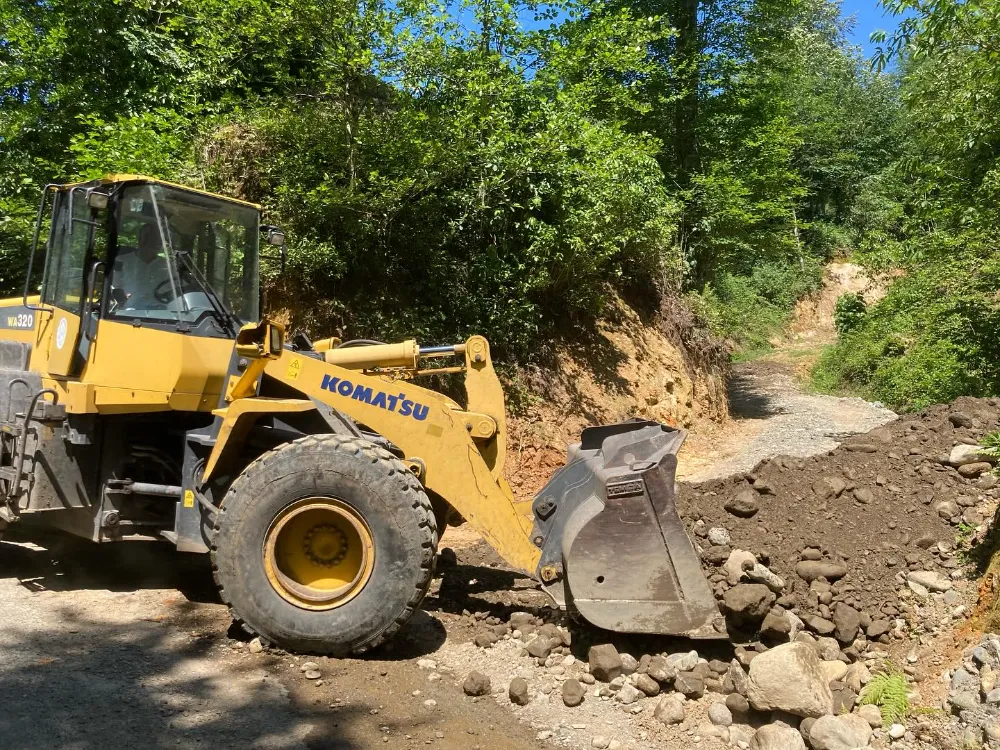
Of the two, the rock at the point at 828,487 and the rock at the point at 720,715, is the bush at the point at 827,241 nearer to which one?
the rock at the point at 828,487

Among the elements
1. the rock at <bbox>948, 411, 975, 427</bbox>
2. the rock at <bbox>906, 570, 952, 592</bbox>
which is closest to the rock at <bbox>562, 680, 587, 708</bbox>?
the rock at <bbox>906, 570, 952, 592</bbox>

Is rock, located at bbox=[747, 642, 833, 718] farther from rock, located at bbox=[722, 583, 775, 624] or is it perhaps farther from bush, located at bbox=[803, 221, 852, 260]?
bush, located at bbox=[803, 221, 852, 260]

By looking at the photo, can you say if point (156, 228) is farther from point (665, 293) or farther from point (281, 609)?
point (665, 293)

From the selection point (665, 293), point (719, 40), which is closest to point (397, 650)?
point (665, 293)

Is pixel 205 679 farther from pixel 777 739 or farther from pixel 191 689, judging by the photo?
pixel 777 739

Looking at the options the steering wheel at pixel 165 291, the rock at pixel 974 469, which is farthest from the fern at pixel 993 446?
the steering wheel at pixel 165 291

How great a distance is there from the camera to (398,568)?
4.60 meters

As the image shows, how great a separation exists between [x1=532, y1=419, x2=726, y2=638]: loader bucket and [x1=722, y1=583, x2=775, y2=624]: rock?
125 millimetres

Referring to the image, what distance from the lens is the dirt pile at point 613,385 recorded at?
1081 centimetres

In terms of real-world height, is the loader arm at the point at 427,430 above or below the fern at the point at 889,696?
above

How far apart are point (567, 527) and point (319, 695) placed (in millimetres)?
1712

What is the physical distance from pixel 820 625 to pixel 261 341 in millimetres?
3893

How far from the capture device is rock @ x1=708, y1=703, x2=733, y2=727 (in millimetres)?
4211

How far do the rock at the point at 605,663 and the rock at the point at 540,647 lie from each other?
332 mm
